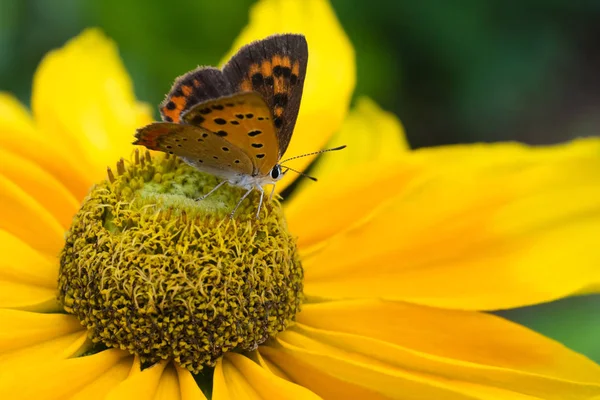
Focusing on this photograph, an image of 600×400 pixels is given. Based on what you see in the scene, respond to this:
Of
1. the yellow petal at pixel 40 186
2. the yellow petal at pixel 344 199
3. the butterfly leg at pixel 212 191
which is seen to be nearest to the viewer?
the butterfly leg at pixel 212 191

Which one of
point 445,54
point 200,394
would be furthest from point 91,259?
point 445,54

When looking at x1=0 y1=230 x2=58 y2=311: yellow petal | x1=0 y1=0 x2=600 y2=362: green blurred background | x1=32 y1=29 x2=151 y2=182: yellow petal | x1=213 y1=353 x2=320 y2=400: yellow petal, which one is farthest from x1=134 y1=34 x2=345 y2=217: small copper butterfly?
x1=0 y1=0 x2=600 y2=362: green blurred background

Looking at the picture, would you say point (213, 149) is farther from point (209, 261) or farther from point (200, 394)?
point (200, 394)

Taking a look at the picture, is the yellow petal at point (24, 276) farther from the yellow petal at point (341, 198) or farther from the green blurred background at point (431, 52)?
the green blurred background at point (431, 52)

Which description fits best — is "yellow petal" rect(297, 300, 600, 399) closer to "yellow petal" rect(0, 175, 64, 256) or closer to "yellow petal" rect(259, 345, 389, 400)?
"yellow petal" rect(259, 345, 389, 400)

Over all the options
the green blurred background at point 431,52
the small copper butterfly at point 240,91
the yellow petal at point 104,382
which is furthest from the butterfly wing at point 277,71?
the green blurred background at point 431,52

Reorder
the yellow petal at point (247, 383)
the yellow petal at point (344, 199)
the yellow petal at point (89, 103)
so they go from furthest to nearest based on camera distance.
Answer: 1. the yellow petal at point (89, 103)
2. the yellow petal at point (344, 199)
3. the yellow petal at point (247, 383)

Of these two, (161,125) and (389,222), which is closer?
(161,125)
